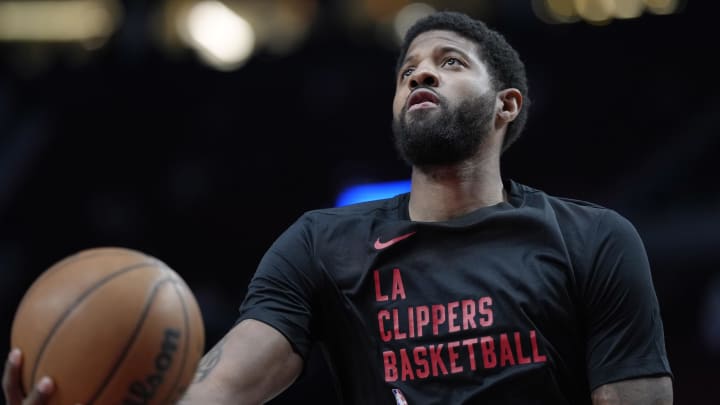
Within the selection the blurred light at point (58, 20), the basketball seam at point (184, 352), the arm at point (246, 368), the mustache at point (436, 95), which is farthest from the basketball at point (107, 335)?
the blurred light at point (58, 20)

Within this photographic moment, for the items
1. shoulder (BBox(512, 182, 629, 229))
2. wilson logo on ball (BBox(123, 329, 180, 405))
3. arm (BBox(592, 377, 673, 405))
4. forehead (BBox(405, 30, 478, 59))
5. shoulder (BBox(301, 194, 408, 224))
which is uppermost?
forehead (BBox(405, 30, 478, 59))

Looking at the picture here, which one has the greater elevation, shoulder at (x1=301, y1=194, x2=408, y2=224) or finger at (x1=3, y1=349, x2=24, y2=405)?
shoulder at (x1=301, y1=194, x2=408, y2=224)

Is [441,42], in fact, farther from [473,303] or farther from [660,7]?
[660,7]

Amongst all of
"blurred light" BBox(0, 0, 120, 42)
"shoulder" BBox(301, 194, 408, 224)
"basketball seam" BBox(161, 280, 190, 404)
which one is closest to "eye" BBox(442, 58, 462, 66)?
"shoulder" BBox(301, 194, 408, 224)

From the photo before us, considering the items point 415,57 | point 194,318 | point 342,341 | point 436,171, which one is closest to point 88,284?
point 194,318

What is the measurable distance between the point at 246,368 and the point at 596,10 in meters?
7.50

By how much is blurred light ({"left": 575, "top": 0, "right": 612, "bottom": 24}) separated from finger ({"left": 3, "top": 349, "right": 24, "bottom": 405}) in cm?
815

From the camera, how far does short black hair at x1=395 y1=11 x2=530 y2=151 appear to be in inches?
151

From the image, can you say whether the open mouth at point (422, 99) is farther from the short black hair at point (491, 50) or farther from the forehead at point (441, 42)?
the short black hair at point (491, 50)

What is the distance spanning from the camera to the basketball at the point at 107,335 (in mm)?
2520

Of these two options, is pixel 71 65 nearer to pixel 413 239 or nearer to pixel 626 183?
pixel 626 183

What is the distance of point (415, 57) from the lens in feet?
12.3

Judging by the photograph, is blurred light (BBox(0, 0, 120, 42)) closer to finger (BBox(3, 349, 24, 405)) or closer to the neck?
the neck

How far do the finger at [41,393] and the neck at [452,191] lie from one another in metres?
1.48
